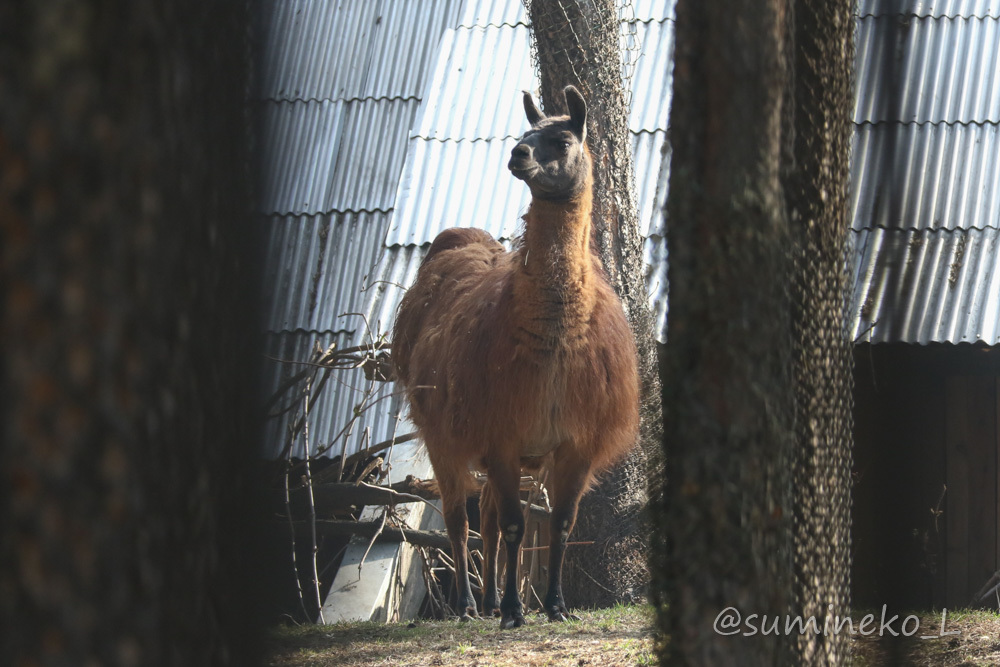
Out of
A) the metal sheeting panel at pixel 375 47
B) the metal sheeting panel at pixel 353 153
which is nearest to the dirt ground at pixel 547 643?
the metal sheeting panel at pixel 353 153

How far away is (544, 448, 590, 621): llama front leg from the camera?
4535mm

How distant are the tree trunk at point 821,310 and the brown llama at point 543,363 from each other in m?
1.86

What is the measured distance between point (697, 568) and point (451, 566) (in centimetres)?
445

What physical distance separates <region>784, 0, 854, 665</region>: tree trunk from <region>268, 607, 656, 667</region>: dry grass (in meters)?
0.85

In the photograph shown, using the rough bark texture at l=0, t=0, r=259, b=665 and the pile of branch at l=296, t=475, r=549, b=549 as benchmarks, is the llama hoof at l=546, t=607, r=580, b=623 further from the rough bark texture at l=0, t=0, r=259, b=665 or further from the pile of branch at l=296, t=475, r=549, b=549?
the rough bark texture at l=0, t=0, r=259, b=665

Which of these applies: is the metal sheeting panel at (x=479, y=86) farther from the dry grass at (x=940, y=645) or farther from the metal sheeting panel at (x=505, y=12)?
the dry grass at (x=940, y=645)

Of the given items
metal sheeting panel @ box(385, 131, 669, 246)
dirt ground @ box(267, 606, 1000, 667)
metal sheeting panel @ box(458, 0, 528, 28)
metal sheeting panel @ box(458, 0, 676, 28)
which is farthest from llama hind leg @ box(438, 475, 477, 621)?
metal sheeting panel @ box(458, 0, 528, 28)

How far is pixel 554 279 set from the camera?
13.8ft

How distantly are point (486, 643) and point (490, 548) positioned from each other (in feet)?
4.01

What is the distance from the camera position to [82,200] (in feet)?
2.54

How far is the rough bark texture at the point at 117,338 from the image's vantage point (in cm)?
72

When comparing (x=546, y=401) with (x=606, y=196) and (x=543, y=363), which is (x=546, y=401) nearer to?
(x=543, y=363)

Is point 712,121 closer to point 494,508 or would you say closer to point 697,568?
point 697,568

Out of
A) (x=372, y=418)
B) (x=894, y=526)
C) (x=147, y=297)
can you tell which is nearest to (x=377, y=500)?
(x=372, y=418)
